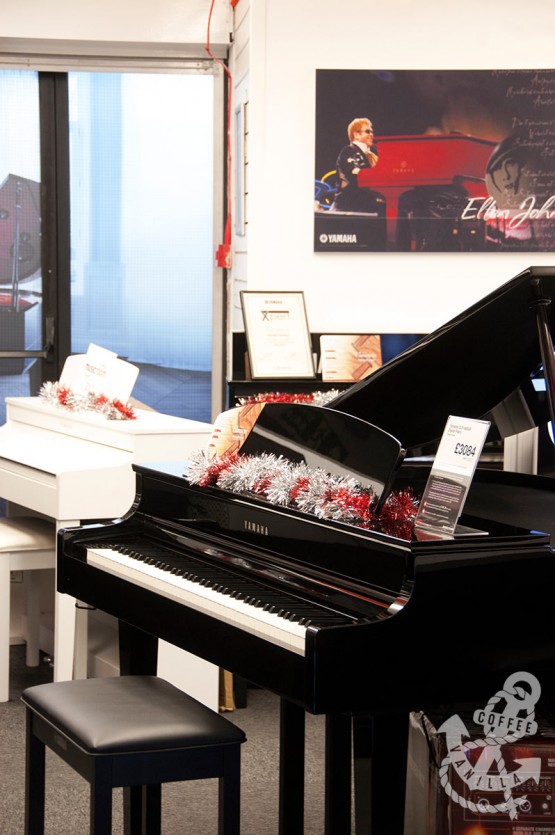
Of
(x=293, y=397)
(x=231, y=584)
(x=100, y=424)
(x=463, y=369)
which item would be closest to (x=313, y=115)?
(x=293, y=397)

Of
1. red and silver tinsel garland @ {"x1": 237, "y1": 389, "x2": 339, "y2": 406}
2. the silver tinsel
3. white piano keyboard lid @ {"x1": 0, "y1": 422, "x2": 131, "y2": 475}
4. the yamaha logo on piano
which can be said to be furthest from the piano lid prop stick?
white piano keyboard lid @ {"x1": 0, "y1": 422, "x2": 131, "y2": 475}

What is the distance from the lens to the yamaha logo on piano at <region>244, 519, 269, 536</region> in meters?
2.49

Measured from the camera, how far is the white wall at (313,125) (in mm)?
4906

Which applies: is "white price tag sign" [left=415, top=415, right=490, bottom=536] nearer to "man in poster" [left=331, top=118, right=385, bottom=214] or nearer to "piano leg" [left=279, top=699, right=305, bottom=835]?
"piano leg" [left=279, top=699, right=305, bottom=835]

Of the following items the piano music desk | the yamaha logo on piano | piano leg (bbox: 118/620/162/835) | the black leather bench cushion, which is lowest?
piano leg (bbox: 118/620/162/835)

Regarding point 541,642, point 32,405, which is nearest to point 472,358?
point 541,642

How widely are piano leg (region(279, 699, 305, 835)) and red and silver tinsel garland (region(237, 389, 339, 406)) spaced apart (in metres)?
1.74

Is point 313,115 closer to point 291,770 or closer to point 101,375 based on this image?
point 101,375

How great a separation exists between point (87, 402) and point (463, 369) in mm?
2091

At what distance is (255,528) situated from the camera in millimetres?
2529

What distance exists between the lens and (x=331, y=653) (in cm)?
200

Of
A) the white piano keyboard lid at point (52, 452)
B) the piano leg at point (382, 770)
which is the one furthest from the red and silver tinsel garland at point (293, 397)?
the piano leg at point (382, 770)

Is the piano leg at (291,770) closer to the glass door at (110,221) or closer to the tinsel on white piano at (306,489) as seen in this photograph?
the tinsel on white piano at (306,489)

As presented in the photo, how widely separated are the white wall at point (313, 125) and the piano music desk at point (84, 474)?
106 centimetres
